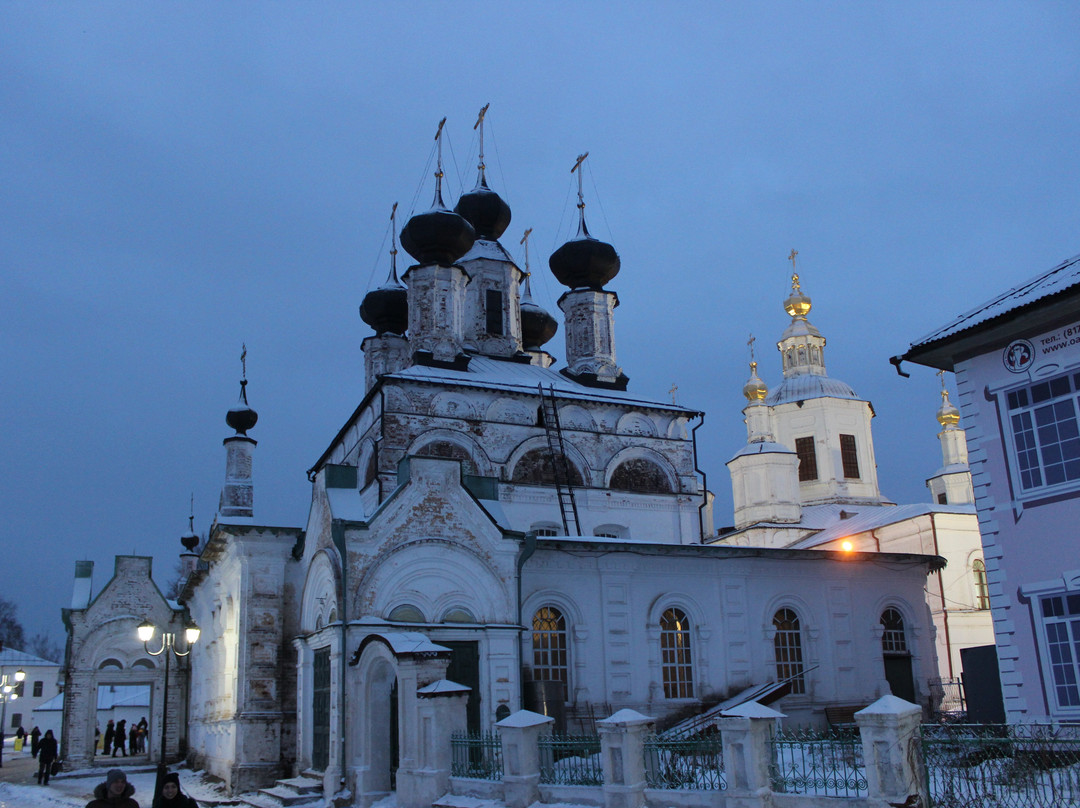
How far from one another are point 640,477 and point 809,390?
54.9 feet

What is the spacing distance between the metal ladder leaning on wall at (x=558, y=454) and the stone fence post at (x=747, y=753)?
12.5 m

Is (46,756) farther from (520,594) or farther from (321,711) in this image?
(520,594)

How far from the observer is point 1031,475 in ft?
39.2

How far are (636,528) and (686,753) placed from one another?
40.9 feet

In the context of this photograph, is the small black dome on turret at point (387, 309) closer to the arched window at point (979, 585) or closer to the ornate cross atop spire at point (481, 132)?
the ornate cross atop spire at point (481, 132)

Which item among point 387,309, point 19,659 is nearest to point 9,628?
point 19,659

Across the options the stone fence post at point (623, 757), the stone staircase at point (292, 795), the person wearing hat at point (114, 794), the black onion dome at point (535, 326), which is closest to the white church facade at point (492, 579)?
the stone staircase at point (292, 795)

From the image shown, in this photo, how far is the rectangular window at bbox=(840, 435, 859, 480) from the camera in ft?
121

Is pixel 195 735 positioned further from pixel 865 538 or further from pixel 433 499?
pixel 865 538

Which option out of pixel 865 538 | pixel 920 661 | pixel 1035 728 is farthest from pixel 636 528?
pixel 1035 728

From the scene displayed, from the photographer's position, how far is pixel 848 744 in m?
8.84

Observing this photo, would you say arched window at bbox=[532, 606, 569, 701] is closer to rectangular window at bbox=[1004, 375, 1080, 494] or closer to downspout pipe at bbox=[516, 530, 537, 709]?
downspout pipe at bbox=[516, 530, 537, 709]

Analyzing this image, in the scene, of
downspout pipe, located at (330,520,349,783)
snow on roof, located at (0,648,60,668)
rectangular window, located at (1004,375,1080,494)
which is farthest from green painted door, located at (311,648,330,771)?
snow on roof, located at (0,648,60,668)

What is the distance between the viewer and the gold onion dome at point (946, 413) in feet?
131
